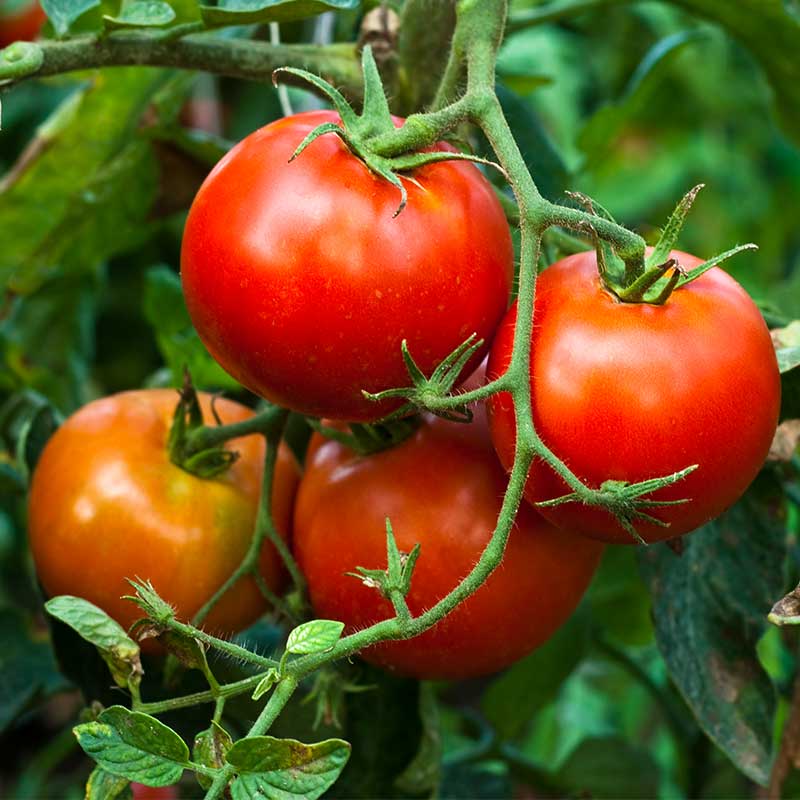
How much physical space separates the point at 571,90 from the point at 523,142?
3.69 ft

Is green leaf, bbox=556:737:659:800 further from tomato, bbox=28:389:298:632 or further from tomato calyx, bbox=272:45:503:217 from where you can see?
tomato calyx, bbox=272:45:503:217

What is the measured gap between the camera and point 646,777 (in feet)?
3.64

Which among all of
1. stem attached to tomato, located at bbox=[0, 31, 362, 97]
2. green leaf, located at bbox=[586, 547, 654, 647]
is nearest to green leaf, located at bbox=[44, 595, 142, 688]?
stem attached to tomato, located at bbox=[0, 31, 362, 97]

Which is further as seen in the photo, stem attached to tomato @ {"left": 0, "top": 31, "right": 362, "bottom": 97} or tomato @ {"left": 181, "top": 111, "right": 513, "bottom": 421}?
stem attached to tomato @ {"left": 0, "top": 31, "right": 362, "bottom": 97}

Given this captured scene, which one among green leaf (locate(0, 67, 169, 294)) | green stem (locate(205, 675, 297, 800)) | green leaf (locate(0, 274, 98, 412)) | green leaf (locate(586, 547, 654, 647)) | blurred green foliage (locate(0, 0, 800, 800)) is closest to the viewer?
green stem (locate(205, 675, 297, 800))

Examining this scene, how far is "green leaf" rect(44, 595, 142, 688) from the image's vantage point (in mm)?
575

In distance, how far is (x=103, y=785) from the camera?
55 centimetres

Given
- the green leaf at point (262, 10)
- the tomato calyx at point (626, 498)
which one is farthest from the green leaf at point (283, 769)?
the green leaf at point (262, 10)

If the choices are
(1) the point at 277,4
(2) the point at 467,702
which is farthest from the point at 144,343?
(1) the point at 277,4

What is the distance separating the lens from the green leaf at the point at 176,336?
0.96m

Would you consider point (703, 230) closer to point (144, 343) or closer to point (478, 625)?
point (144, 343)

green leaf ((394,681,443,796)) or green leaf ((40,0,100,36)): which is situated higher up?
green leaf ((40,0,100,36))

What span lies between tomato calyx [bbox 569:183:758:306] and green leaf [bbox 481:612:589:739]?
0.59 m

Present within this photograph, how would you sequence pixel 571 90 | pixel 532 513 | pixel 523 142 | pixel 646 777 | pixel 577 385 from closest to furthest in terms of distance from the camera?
pixel 577 385, pixel 532 513, pixel 523 142, pixel 646 777, pixel 571 90
